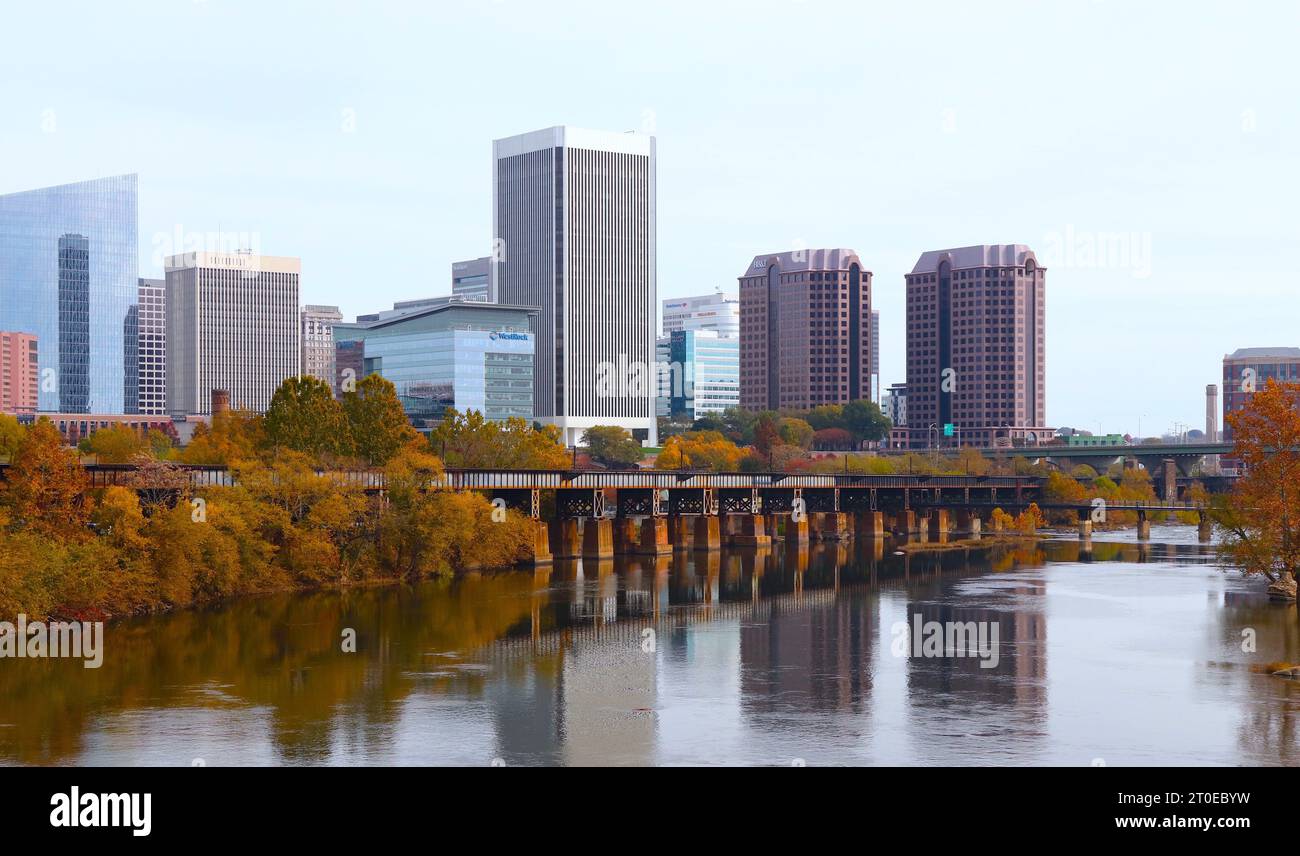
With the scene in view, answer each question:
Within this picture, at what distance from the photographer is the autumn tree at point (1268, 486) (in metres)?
85.1

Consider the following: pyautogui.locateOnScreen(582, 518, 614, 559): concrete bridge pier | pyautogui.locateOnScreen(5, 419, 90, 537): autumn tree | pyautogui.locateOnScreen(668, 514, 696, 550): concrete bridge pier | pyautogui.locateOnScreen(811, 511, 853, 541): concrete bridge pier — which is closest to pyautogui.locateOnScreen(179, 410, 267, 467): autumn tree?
pyautogui.locateOnScreen(582, 518, 614, 559): concrete bridge pier

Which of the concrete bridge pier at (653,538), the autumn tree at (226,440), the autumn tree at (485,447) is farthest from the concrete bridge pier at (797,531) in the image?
the autumn tree at (226,440)

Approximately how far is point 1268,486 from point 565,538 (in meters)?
59.5

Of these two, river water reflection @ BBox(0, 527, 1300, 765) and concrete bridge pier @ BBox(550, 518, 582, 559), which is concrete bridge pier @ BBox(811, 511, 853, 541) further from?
river water reflection @ BBox(0, 527, 1300, 765)

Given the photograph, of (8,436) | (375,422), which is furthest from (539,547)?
(8,436)

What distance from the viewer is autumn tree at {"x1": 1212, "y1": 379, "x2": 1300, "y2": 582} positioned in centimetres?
8512

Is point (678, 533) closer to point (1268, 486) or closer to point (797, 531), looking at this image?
point (797, 531)

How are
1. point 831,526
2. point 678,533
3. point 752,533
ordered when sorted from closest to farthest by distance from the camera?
point 678,533 → point 752,533 → point 831,526

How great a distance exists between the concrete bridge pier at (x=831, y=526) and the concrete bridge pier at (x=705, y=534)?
73.6ft

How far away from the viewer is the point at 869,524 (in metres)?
169

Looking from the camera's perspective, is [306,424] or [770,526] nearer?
[306,424]

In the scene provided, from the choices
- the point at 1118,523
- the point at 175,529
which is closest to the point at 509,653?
the point at 175,529
